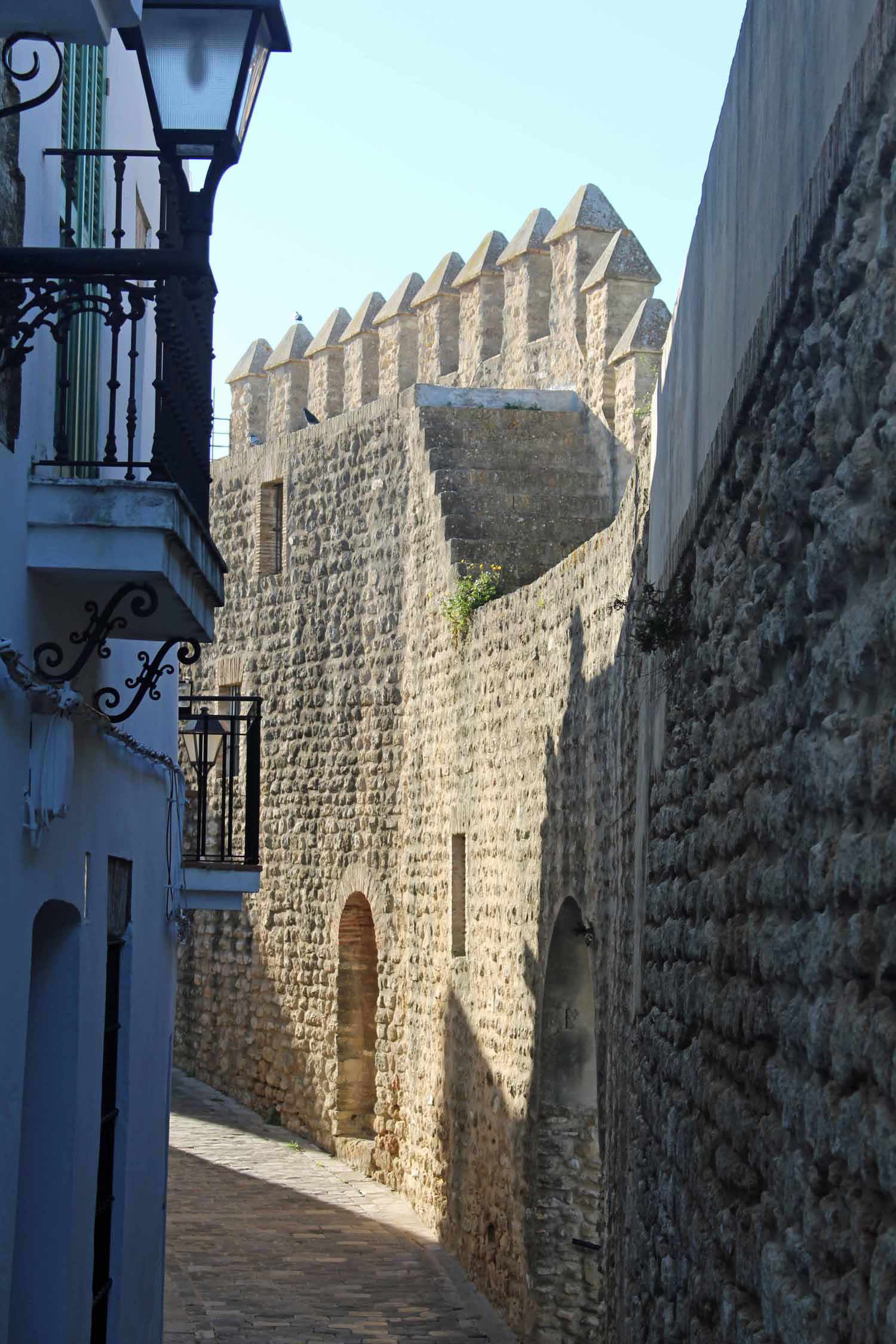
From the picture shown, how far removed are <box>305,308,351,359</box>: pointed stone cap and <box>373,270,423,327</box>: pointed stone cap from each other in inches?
31.1

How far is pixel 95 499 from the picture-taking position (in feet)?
18.3

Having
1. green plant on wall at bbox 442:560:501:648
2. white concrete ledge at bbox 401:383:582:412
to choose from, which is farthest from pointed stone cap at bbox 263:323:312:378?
green plant on wall at bbox 442:560:501:648

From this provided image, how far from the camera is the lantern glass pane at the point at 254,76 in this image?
4.94 m

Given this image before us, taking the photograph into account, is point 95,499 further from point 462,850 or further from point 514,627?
point 462,850

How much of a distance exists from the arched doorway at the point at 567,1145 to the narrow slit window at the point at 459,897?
9.34ft

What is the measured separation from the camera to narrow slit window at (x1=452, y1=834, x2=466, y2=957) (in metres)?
14.2

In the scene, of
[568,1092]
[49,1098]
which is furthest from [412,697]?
[49,1098]

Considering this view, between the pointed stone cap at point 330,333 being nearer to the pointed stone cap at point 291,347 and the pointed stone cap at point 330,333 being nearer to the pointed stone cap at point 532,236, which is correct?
the pointed stone cap at point 291,347

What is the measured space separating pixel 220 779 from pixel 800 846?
43.9 ft

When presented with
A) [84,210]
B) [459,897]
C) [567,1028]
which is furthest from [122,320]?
[459,897]

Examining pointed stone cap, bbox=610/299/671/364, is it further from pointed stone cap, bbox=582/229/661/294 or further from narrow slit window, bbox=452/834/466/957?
narrow slit window, bbox=452/834/466/957

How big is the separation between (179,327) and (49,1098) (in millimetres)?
2812

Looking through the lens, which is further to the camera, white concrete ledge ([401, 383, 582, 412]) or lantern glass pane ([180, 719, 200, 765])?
white concrete ledge ([401, 383, 582, 412])

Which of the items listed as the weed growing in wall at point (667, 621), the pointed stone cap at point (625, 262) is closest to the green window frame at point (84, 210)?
the weed growing in wall at point (667, 621)
